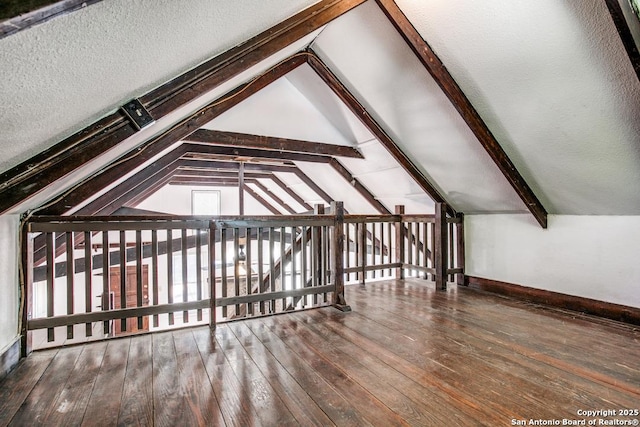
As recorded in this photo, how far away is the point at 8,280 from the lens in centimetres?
215

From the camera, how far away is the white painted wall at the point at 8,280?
6.72 feet

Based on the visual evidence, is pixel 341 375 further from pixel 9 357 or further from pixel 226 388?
pixel 9 357

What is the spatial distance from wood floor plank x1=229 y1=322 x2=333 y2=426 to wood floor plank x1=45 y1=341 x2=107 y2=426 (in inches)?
37.1

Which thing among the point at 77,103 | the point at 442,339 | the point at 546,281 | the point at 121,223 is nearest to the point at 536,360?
the point at 442,339

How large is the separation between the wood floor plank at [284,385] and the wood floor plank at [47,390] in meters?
1.10

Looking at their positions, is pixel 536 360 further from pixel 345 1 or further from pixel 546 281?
pixel 345 1

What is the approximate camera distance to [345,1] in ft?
7.57

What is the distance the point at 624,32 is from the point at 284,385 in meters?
2.86

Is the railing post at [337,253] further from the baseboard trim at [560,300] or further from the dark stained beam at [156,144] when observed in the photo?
the baseboard trim at [560,300]

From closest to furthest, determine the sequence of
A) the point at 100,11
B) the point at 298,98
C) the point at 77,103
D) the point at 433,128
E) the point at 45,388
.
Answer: the point at 100,11 → the point at 77,103 → the point at 45,388 → the point at 433,128 → the point at 298,98

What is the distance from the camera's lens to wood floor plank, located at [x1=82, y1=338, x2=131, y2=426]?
1.57 metres

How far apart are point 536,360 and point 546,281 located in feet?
5.85

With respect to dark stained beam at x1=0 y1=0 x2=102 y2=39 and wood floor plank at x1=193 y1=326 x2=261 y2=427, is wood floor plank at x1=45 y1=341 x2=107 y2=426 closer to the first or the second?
wood floor plank at x1=193 y1=326 x2=261 y2=427

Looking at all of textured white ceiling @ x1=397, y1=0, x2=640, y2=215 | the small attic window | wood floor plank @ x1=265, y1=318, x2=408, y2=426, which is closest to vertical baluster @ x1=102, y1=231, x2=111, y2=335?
wood floor plank @ x1=265, y1=318, x2=408, y2=426
